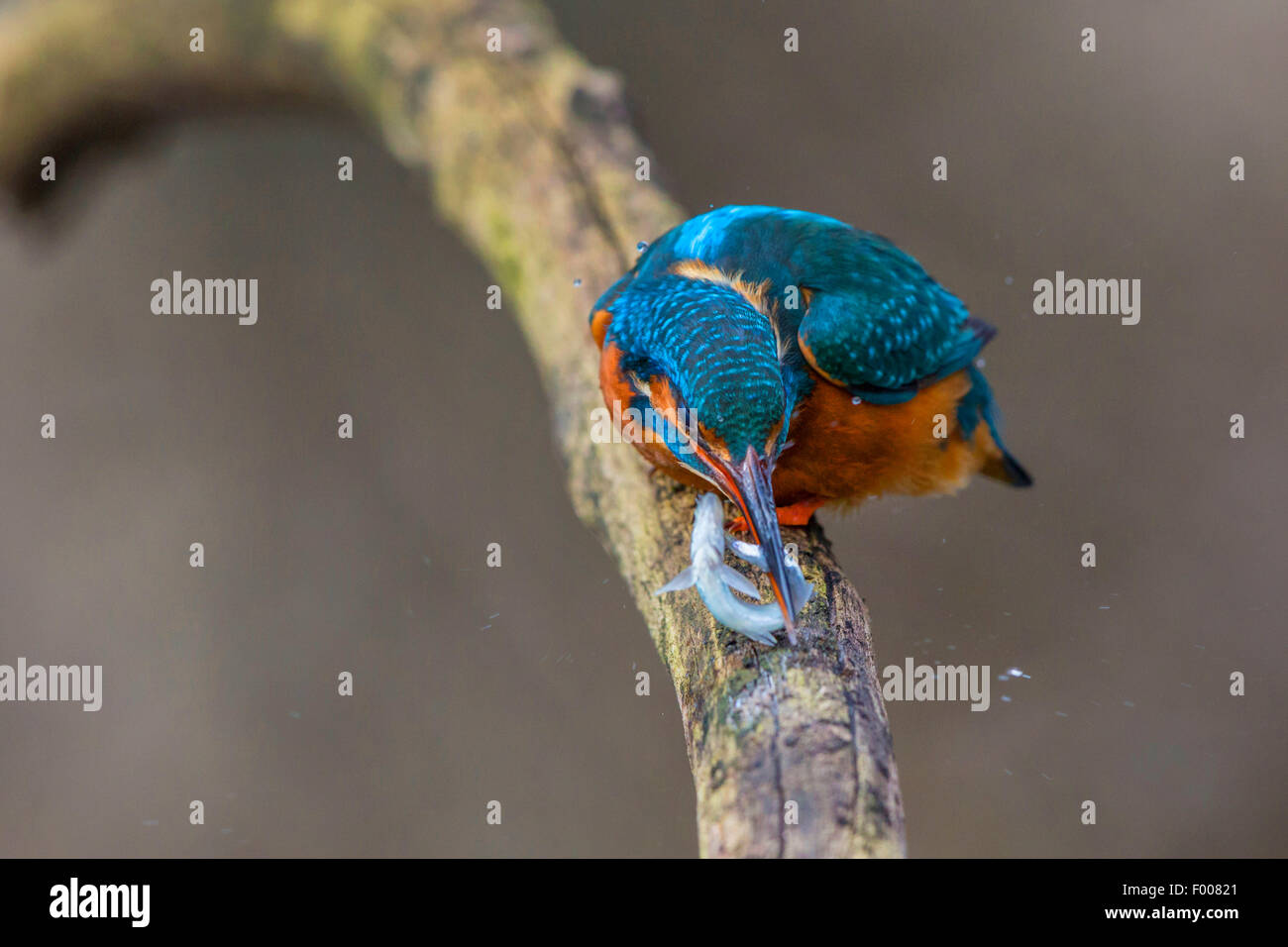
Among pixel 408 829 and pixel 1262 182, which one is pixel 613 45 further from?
pixel 408 829

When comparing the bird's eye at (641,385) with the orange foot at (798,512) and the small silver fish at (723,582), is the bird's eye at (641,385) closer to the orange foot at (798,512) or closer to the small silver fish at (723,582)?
the small silver fish at (723,582)

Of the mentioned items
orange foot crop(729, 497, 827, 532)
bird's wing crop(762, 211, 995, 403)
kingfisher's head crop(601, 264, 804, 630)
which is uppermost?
bird's wing crop(762, 211, 995, 403)

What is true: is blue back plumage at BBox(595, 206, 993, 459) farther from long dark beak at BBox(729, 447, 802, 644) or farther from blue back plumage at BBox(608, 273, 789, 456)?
long dark beak at BBox(729, 447, 802, 644)

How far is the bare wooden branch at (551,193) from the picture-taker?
165 cm

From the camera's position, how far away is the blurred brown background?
3.51 meters

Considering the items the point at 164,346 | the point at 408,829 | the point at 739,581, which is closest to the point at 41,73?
the point at 164,346

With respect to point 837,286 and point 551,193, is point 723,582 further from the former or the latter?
point 551,193

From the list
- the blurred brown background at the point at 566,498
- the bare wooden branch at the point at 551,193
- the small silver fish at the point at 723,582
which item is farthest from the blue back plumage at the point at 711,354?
the blurred brown background at the point at 566,498

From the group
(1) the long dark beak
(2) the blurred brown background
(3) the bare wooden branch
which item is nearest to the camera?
(3) the bare wooden branch

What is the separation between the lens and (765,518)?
1.84 metres

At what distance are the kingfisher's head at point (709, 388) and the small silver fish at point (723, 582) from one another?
0.15 feet

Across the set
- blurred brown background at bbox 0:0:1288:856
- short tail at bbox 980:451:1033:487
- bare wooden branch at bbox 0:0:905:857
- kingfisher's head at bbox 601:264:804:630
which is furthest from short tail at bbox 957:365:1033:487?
kingfisher's head at bbox 601:264:804:630

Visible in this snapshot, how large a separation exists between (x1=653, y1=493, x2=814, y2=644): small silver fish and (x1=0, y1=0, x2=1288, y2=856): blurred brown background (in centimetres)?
103

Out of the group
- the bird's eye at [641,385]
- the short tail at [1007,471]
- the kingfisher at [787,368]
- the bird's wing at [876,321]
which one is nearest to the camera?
the kingfisher at [787,368]
